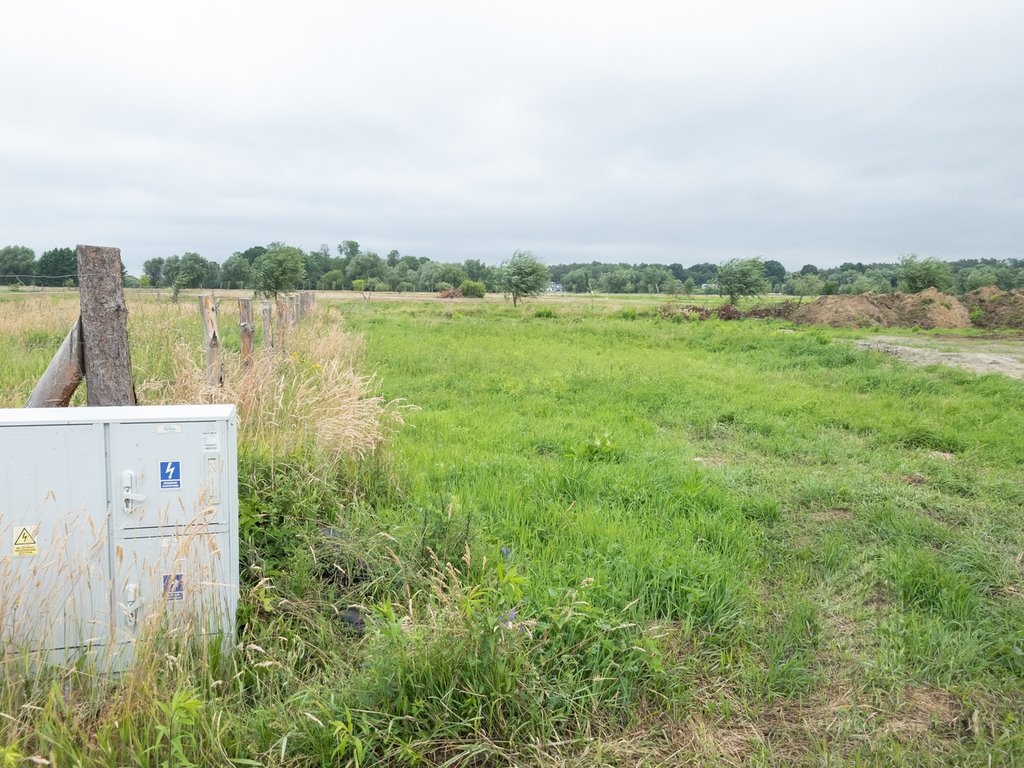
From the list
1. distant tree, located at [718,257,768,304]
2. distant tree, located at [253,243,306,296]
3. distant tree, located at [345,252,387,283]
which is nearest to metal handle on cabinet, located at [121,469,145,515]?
distant tree, located at [253,243,306,296]

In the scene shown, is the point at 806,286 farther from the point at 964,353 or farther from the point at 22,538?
the point at 22,538

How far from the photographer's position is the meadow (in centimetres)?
261

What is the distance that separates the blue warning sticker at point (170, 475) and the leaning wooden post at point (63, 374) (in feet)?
4.12

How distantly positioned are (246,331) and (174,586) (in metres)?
5.13

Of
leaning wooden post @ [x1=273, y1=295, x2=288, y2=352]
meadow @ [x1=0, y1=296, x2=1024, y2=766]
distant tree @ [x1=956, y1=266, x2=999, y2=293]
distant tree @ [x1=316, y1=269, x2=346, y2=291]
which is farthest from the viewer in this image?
distant tree @ [x1=316, y1=269, x2=346, y2=291]

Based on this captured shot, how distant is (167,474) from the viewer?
9.93 ft

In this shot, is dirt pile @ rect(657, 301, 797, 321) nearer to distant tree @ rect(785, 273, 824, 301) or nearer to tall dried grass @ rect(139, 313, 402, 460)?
tall dried grass @ rect(139, 313, 402, 460)

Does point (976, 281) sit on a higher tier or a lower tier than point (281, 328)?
higher

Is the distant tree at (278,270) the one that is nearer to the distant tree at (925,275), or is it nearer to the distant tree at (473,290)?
the distant tree at (473,290)

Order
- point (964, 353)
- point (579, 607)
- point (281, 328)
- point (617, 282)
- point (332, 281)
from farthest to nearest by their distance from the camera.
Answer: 1. point (617, 282)
2. point (332, 281)
3. point (964, 353)
4. point (281, 328)
5. point (579, 607)

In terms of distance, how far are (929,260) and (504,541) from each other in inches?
1932

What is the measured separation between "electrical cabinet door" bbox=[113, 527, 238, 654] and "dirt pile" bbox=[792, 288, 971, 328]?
3147 centimetres

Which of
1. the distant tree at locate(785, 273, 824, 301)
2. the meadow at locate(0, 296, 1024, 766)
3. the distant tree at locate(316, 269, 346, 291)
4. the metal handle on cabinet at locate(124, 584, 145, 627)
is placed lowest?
the meadow at locate(0, 296, 1024, 766)

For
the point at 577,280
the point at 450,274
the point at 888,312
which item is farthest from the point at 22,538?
the point at 577,280
